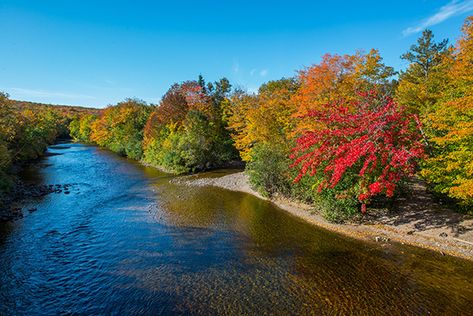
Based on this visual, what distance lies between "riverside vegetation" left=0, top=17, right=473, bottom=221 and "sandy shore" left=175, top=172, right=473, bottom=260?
2.87 feet

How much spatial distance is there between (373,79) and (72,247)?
23.8 metres

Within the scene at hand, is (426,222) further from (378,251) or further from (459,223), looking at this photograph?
(378,251)

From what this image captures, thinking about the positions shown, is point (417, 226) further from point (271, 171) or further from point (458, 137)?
point (271, 171)

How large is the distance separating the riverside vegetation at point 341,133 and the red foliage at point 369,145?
55mm

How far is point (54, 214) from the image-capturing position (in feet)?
57.4

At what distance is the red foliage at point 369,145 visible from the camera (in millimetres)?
12586

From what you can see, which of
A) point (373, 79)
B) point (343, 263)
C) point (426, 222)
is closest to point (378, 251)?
point (343, 263)

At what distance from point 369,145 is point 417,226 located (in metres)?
5.94

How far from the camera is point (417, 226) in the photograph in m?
14.2

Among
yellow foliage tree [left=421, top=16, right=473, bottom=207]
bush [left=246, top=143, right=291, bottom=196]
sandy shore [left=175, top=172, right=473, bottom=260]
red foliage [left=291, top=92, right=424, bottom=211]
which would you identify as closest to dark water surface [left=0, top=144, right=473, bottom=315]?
sandy shore [left=175, top=172, right=473, bottom=260]

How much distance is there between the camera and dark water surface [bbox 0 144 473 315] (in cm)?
891

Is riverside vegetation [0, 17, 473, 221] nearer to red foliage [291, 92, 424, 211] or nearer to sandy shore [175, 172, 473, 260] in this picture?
red foliage [291, 92, 424, 211]

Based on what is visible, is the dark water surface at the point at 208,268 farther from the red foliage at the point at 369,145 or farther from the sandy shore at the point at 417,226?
the red foliage at the point at 369,145

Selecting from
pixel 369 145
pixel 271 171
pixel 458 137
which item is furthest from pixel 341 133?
pixel 271 171
